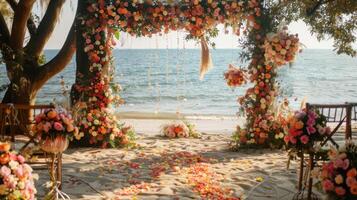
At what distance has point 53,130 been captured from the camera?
5082 millimetres

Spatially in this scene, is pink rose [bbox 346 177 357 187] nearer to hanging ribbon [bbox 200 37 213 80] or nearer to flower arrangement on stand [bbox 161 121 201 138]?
hanging ribbon [bbox 200 37 213 80]

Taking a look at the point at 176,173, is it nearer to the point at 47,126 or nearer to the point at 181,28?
the point at 47,126

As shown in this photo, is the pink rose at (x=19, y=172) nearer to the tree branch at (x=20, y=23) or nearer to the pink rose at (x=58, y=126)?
the pink rose at (x=58, y=126)

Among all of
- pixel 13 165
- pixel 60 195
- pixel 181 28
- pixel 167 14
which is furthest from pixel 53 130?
pixel 181 28

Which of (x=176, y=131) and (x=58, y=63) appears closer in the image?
(x=176, y=131)

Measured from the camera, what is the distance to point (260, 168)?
738 cm

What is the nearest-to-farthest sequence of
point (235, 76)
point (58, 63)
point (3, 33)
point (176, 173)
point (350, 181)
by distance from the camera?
point (350, 181), point (176, 173), point (235, 76), point (3, 33), point (58, 63)

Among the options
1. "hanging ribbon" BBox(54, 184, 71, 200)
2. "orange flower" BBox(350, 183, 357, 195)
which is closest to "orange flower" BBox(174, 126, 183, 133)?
"hanging ribbon" BBox(54, 184, 71, 200)

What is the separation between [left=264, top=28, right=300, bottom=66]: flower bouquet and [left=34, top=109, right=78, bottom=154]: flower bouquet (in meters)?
4.54

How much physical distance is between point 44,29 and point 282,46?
5.91 m

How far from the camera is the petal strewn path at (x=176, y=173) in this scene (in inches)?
231

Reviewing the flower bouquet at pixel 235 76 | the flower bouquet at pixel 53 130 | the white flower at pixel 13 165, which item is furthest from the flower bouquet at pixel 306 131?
the flower bouquet at pixel 235 76

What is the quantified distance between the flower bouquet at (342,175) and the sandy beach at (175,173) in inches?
84.9

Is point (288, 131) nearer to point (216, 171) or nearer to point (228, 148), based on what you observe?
point (216, 171)
